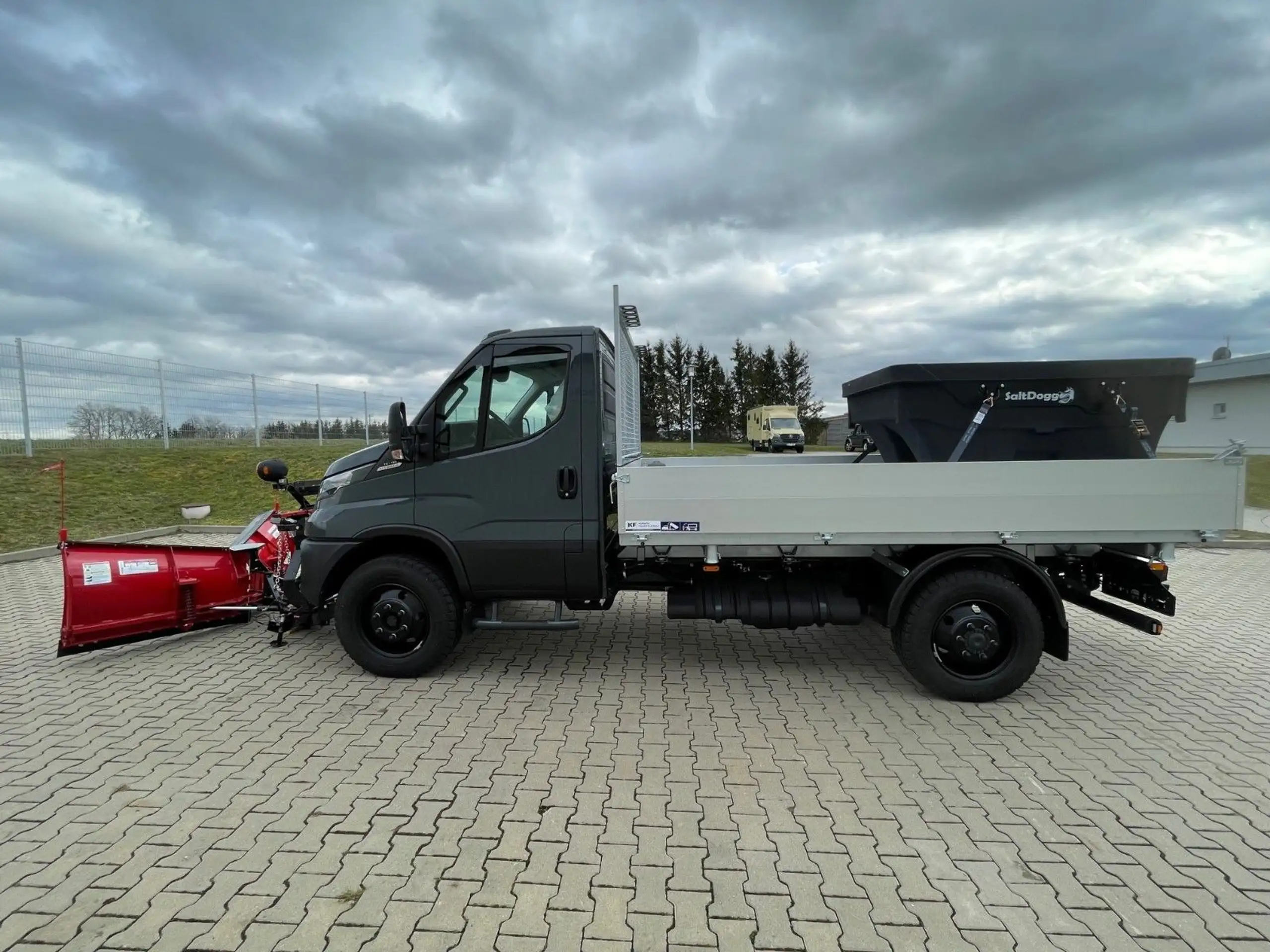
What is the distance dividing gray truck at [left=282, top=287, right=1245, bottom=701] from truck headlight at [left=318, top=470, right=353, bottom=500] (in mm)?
21

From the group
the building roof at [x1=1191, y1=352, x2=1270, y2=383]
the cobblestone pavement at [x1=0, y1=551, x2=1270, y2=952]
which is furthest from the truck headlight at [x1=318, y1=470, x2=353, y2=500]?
the building roof at [x1=1191, y1=352, x2=1270, y2=383]

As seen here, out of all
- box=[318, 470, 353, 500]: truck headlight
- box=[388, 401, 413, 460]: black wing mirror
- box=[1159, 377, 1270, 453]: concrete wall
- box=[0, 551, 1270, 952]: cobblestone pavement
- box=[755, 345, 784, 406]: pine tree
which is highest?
box=[755, 345, 784, 406]: pine tree

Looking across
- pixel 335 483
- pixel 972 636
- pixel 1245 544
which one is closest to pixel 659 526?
pixel 972 636

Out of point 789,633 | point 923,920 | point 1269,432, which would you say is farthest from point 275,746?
point 1269,432

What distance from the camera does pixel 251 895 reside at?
7.98ft

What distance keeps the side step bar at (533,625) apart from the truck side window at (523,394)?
1.27 metres

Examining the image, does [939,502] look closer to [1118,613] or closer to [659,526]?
[1118,613]

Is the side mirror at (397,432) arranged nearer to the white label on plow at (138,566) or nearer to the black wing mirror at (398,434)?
the black wing mirror at (398,434)

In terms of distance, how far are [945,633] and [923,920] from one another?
2140 mm

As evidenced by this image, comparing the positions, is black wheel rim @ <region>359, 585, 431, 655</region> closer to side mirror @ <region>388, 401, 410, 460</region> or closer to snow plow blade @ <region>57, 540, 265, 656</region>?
side mirror @ <region>388, 401, 410, 460</region>

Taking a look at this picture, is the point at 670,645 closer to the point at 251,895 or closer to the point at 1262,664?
the point at 251,895

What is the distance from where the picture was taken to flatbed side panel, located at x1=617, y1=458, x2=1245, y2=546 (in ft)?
12.8

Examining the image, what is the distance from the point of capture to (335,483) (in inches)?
189

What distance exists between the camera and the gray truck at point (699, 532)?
398 cm
